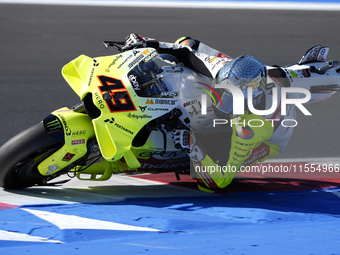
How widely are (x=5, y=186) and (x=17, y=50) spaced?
4.92 meters

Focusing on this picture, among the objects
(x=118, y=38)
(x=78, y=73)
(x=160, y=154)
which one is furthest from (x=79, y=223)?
(x=118, y=38)

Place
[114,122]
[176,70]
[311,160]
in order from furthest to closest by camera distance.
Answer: [311,160] < [176,70] < [114,122]

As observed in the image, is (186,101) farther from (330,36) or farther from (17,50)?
(330,36)

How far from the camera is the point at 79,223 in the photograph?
3.45 m

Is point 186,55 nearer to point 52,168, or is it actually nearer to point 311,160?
point 52,168

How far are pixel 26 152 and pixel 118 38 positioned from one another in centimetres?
603

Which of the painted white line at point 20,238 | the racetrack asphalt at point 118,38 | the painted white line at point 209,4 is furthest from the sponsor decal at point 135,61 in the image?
the painted white line at point 209,4

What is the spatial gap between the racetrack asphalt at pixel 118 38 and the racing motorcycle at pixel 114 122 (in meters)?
2.39

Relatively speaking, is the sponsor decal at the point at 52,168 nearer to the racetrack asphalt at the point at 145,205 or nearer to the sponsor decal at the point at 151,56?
the racetrack asphalt at the point at 145,205

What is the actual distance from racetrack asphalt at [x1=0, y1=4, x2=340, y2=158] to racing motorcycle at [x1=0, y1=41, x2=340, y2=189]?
94.1 inches

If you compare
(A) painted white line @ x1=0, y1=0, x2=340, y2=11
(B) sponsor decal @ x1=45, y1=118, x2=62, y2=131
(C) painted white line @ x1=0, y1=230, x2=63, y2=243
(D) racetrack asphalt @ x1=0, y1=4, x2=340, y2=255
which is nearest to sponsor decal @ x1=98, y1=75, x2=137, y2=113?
(B) sponsor decal @ x1=45, y1=118, x2=62, y2=131

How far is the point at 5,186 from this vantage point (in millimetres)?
4246

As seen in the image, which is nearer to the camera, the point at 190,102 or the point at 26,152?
the point at 26,152

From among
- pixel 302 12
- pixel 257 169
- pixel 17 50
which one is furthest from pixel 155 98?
pixel 302 12
